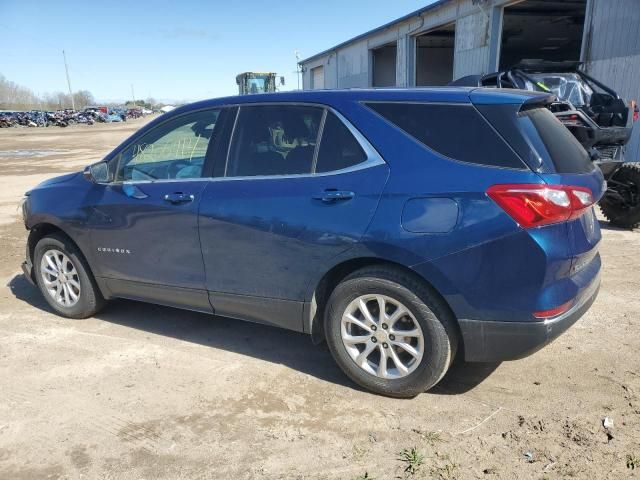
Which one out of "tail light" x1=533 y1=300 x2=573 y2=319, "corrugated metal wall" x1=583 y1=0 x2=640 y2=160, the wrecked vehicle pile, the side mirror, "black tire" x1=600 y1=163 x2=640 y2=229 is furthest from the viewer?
the wrecked vehicle pile

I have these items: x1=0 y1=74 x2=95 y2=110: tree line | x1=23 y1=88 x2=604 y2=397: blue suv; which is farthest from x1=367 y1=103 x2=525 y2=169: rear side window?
x1=0 y1=74 x2=95 y2=110: tree line

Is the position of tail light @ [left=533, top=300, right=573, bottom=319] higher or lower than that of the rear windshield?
lower

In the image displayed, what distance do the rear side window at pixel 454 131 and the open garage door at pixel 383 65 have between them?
23.2 m

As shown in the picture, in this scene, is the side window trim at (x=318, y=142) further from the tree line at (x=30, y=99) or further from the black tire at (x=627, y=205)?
the tree line at (x=30, y=99)

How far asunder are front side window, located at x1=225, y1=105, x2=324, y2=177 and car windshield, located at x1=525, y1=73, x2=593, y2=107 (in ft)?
20.5

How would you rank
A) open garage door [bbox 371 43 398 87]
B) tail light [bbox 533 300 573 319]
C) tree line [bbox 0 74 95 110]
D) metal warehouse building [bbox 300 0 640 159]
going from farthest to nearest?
1. tree line [bbox 0 74 95 110]
2. open garage door [bbox 371 43 398 87]
3. metal warehouse building [bbox 300 0 640 159]
4. tail light [bbox 533 300 573 319]

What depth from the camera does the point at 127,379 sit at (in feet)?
11.5

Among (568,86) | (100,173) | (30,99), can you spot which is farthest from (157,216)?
(30,99)

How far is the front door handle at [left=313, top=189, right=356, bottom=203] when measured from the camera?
300cm

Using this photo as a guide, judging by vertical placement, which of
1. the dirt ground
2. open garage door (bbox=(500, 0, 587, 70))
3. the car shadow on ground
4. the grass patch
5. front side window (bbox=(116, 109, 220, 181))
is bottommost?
the car shadow on ground

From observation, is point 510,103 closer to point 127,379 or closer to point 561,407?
point 561,407

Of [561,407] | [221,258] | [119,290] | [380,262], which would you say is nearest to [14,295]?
[119,290]

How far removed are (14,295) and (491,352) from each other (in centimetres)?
468

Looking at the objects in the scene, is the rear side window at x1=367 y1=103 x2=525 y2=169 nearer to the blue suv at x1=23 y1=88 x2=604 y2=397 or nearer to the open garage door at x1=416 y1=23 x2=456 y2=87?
the blue suv at x1=23 y1=88 x2=604 y2=397
